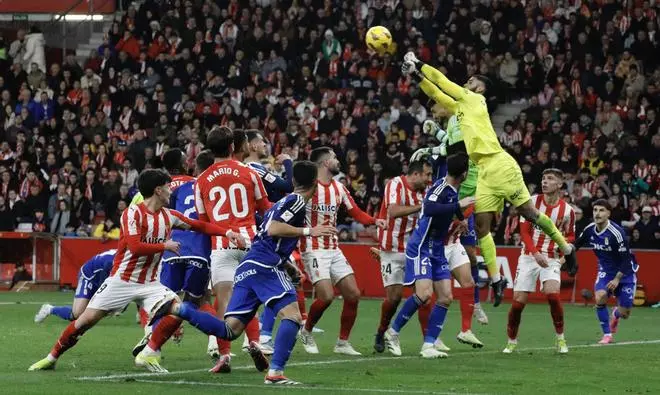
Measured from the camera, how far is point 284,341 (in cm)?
1202

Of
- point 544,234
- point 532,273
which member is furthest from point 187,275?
point 544,234

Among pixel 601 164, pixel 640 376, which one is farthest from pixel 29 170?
pixel 640 376

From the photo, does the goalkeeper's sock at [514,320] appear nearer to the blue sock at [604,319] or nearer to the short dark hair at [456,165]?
the short dark hair at [456,165]

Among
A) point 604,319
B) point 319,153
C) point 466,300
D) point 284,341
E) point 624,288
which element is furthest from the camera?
point 624,288

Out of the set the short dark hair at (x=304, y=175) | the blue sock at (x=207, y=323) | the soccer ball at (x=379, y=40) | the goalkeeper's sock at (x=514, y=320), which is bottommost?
the goalkeeper's sock at (x=514, y=320)

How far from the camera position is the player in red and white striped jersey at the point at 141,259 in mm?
12992

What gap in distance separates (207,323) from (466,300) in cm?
597

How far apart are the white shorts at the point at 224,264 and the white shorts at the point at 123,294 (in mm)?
1177

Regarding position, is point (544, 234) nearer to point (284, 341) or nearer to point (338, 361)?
point (338, 361)

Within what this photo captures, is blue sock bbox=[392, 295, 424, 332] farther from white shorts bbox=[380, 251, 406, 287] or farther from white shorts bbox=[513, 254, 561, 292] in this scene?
white shorts bbox=[513, 254, 561, 292]

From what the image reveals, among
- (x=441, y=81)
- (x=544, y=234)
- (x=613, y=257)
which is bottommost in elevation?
(x=613, y=257)

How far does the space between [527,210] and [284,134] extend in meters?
15.6

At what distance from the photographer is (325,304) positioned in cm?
1631

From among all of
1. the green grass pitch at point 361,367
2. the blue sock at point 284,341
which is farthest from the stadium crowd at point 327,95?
the blue sock at point 284,341
